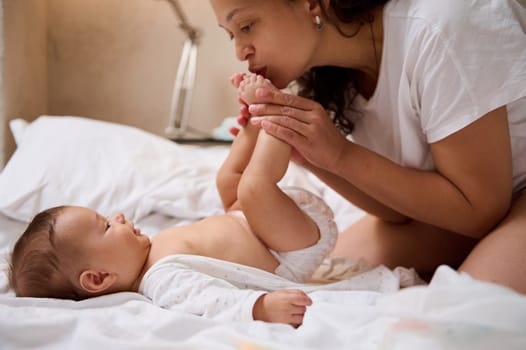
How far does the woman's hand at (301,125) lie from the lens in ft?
3.68

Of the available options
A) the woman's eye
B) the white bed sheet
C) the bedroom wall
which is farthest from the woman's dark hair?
the bedroom wall

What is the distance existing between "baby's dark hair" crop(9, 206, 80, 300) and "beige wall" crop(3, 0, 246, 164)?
1.56 meters

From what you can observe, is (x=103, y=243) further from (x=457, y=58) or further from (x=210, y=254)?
(x=457, y=58)

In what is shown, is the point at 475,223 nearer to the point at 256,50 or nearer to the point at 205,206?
the point at 256,50

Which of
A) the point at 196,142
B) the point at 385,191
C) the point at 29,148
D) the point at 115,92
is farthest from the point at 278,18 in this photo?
the point at 115,92

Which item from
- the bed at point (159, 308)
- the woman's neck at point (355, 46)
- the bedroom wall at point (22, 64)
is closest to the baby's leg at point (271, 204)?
the bed at point (159, 308)

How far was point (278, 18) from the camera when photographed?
116 centimetres

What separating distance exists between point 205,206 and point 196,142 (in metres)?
0.98

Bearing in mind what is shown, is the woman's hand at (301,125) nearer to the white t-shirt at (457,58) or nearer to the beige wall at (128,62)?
the white t-shirt at (457,58)

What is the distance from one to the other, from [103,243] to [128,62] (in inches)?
67.1

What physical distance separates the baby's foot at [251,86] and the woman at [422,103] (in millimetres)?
36

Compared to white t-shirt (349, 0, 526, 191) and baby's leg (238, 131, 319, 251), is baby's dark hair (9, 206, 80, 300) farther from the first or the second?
white t-shirt (349, 0, 526, 191)

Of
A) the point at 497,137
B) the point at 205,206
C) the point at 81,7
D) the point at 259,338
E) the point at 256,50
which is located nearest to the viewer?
the point at 259,338

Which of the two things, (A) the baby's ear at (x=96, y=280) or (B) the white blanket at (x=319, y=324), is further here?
(A) the baby's ear at (x=96, y=280)
